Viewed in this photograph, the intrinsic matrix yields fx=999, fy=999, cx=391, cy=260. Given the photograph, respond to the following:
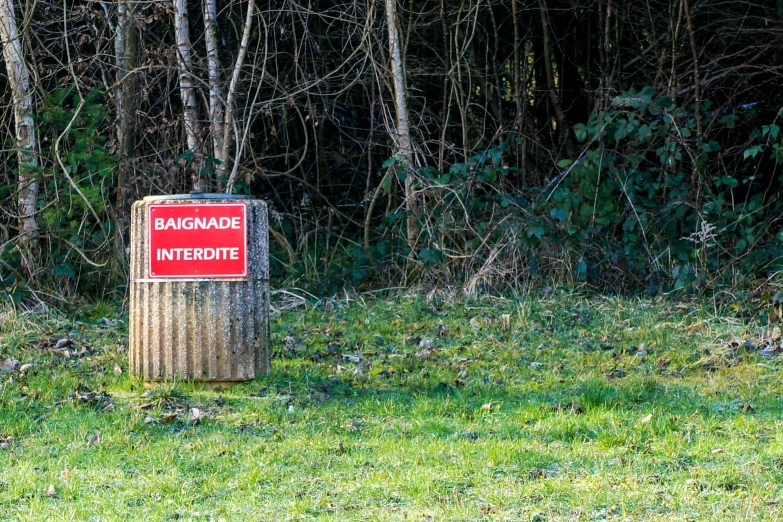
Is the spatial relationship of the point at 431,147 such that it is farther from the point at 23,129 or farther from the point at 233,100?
the point at 23,129

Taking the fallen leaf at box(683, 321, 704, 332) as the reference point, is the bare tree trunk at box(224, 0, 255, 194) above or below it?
above

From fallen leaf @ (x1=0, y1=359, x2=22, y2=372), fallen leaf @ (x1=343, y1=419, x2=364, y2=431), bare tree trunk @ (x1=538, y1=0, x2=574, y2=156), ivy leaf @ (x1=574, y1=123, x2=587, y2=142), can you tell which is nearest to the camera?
fallen leaf @ (x1=343, y1=419, x2=364, y2=431)

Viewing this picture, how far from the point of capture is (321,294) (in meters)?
10.9

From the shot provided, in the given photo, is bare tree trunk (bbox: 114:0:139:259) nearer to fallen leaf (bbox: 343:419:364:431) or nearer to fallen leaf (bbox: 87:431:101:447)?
fallen leaf (bbox: 87:431:101:447)

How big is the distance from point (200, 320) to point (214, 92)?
5.34 m

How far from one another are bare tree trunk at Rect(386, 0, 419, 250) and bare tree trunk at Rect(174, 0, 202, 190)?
7.52 feet

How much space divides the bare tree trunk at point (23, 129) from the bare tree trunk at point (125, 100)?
905 millimetres

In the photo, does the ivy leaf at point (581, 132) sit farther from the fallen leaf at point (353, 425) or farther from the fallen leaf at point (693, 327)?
the fallen leaf at point (353, 425)

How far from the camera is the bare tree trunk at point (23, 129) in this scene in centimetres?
1041

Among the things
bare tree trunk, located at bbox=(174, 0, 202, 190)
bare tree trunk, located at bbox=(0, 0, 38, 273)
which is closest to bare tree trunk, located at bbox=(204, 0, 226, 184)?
bare tree trunk, located at bbox=(174, 0, 202, 190)

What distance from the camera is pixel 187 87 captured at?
452 inches


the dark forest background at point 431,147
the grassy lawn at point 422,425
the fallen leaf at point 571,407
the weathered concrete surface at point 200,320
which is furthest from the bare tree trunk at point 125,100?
the fallen leaf at point 571,407

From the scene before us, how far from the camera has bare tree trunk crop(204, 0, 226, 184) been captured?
36.9ft

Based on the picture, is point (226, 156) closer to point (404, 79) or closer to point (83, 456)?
point (404, 79)
